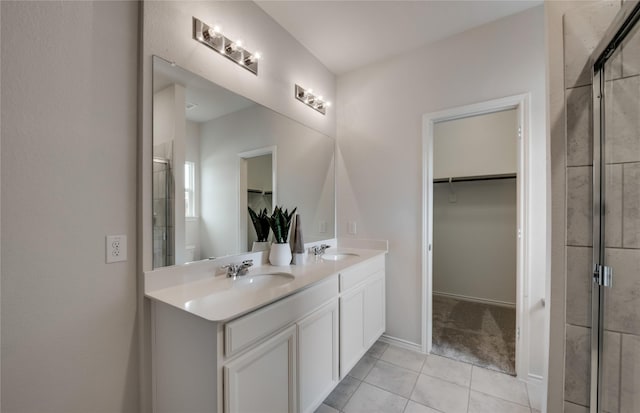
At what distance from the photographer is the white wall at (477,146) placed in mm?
3004

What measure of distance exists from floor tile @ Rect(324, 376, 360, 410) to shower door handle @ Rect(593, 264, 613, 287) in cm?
152

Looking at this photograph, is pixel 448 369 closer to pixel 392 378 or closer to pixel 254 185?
pixel 392 378

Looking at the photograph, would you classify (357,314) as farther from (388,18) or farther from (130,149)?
(388,18)

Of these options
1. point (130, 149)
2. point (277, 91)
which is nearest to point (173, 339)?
point (130, 149)

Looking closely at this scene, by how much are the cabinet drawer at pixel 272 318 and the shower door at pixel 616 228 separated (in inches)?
47.1

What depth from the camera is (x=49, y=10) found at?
3.30 feet

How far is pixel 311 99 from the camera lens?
Result: 239cm

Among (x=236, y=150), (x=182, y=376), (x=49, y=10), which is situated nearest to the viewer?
(x=49, y=10)

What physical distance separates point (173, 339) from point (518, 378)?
7.69 ft

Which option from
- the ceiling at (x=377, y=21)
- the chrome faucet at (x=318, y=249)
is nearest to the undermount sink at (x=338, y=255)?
the chrome faucet at (x=318, y=249)

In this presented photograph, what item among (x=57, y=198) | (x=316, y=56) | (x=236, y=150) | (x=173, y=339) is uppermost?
(x=316, y=56)

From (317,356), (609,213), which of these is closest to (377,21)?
(609,213)

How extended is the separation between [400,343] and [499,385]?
0.76 metres

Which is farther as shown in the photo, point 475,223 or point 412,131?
point 475,223
